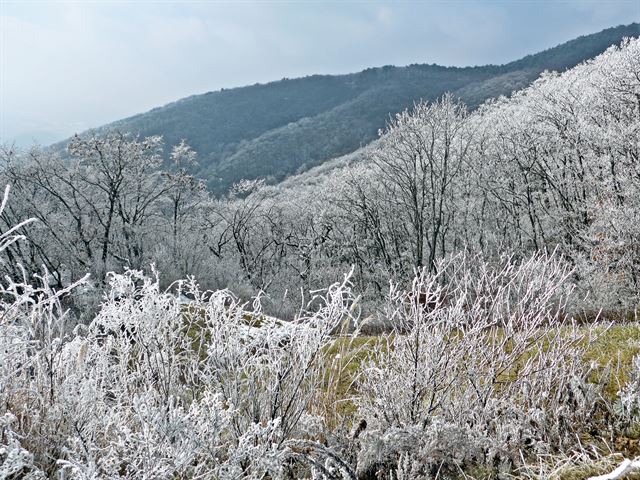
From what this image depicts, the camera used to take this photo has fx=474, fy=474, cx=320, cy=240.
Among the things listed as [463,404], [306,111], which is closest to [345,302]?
[463,404]

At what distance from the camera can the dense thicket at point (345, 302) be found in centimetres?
292

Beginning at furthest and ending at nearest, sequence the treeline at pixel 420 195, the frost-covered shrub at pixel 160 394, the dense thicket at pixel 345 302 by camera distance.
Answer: the treeline at pixel 420 195
the dense thicket at pixel 345 302
the frost-covered shrub at pixel 160 394

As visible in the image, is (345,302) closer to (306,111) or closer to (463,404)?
(463,404)

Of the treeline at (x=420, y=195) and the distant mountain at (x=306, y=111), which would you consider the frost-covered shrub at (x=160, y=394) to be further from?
the distant mountain at (x=306, y=111)

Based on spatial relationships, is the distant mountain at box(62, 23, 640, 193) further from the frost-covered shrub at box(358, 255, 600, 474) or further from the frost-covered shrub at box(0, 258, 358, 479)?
the frost-covered shrub at box(358, 255, 600, 474)

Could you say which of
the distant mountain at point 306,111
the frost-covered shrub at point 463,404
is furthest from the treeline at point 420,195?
the distant mountain at point 306,111

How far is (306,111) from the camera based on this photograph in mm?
123500

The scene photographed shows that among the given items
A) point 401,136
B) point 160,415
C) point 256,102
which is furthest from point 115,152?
point 256,102

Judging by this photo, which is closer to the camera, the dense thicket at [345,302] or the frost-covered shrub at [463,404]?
the dense thicket at [345,302]

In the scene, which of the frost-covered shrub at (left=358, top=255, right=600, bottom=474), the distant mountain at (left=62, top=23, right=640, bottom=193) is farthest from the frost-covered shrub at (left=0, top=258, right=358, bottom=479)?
the distant mountain at (left=62, top=23, right=640, bottom=193)

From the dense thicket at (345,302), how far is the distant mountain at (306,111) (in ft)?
99.6

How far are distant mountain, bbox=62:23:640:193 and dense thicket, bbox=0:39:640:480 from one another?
3036 centimetres

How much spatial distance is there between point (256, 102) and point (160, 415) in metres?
125

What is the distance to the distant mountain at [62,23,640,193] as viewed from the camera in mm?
80875
